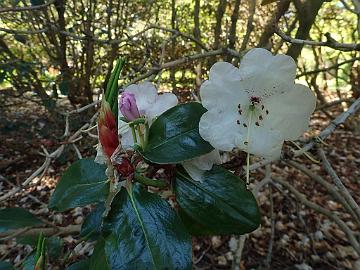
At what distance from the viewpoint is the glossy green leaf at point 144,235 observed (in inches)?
19.4

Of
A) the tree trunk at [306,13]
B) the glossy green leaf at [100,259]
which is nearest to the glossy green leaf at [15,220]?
the glossy green leaf at [100,259]

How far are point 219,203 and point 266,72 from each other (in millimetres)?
180

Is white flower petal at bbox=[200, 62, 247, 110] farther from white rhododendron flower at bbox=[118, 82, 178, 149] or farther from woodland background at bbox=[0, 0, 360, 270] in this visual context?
woodland background at bbox=[0, 0, 360, 270]

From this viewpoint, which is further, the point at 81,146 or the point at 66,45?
the point at 66,45

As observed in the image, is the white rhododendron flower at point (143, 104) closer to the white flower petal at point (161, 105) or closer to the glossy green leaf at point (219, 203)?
the white flower petal at point (161, 105)

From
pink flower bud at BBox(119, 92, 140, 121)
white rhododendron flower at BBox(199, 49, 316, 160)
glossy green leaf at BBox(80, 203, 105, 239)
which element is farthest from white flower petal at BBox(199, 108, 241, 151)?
glossy green leaf at BBox(80, 203, 105, 239)

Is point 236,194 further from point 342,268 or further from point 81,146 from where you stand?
point 81,146

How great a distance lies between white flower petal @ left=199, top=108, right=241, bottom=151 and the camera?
0.51 meters

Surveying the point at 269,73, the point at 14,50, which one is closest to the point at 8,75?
the point at 14,50

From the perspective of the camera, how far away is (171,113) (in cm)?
58

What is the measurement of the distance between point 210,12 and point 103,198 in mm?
2521

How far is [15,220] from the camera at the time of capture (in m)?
0.79

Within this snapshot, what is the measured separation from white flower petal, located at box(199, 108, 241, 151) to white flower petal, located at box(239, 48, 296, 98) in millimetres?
52

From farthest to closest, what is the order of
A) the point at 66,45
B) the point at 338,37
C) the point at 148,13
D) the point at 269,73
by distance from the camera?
the point at 338,37
the point at 148,13
the point at 66,45
the point at 269,73
